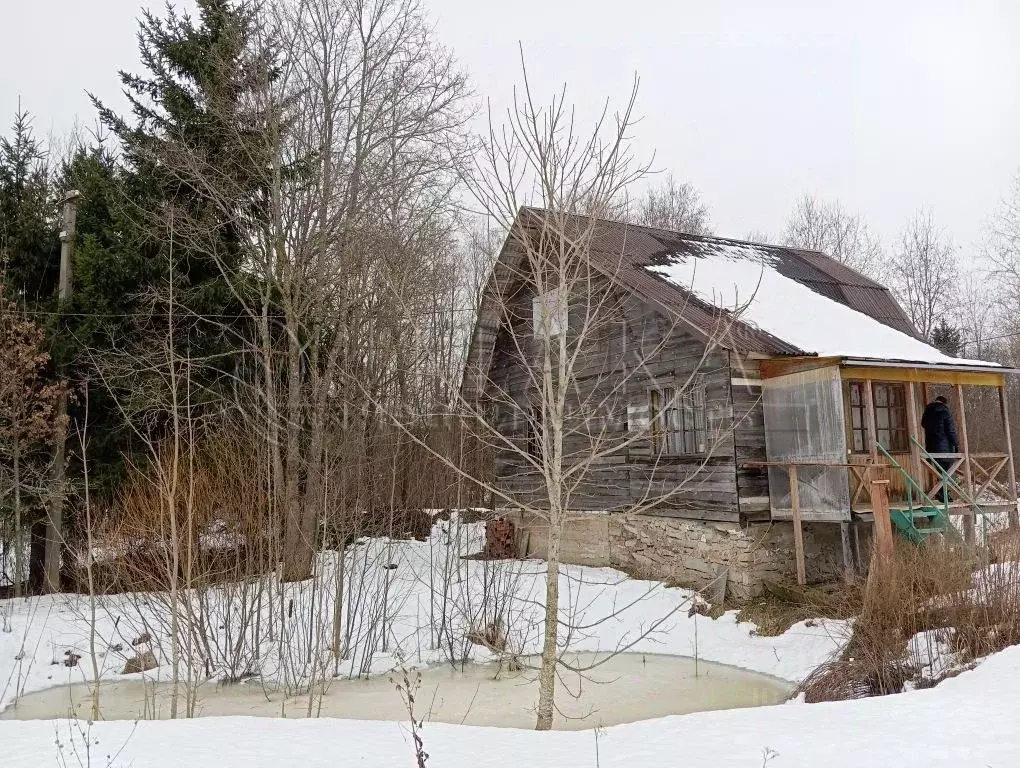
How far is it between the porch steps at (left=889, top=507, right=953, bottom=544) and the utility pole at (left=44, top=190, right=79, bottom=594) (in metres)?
13.3

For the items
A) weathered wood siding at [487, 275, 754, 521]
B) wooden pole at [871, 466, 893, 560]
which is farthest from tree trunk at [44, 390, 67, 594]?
wooden pole at [871, 466, 893, 560]

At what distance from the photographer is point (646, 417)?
50.4 feet

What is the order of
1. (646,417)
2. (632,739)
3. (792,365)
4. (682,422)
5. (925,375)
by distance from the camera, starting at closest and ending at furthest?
1. (632,739)
2. (792,365)
3. (925,375)
4. (682,422)
5. (646,417)

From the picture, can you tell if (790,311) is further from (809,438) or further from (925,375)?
(809,438)

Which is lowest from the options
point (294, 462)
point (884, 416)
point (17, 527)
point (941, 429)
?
point (17, 527)

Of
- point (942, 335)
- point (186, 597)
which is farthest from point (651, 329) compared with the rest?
point (942, 335)

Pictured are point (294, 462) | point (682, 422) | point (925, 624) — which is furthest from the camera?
point (294, 462)

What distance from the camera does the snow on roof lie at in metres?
13.1

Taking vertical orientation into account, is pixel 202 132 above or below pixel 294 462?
above

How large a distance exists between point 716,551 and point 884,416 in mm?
4012

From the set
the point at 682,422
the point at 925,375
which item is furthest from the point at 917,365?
the point at 682,422

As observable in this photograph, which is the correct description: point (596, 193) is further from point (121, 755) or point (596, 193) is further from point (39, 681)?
point (39, 681)

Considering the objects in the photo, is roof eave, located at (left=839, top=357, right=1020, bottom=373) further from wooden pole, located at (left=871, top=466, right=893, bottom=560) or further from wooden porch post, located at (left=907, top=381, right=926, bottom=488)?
wooden pole, located at (left=871, top=466, right=893, bottom=560)

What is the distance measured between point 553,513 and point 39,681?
927 cm
